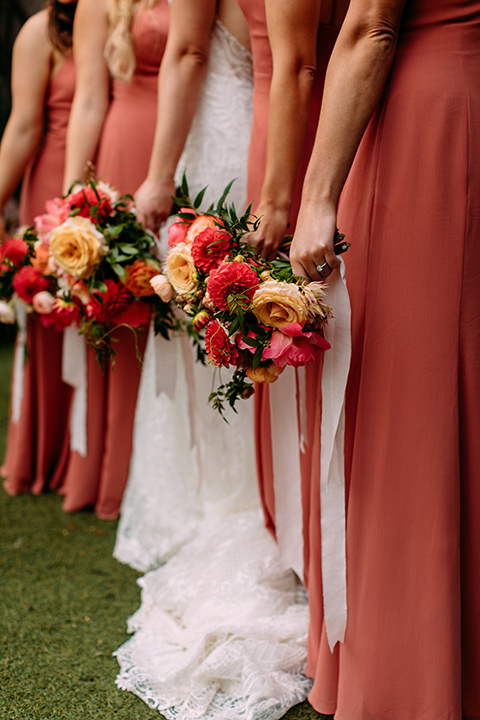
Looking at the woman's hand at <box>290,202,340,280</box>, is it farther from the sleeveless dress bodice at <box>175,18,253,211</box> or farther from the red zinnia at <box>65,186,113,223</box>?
the red zinnia at <box>65,186,113,223</box>

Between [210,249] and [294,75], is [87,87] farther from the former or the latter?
[210,249]

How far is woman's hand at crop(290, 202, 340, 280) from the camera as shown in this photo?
5.01 feet

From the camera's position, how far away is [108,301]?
234cm

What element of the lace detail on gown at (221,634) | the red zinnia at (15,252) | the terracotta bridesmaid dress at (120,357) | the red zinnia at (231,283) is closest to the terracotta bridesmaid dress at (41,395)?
the terracotta bridesmaid dress at (120,357)

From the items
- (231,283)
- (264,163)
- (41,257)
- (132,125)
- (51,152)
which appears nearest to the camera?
(231,283)

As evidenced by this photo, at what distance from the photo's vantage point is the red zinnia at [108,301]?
233cm

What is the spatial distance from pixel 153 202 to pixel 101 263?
289 millimetres

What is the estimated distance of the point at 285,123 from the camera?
1819 mm

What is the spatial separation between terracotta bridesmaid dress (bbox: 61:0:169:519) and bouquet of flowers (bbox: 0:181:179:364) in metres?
0.39

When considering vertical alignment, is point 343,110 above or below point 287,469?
above

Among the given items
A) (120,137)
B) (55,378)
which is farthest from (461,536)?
(55,378)

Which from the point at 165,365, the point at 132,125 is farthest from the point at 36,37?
the point at 165,365

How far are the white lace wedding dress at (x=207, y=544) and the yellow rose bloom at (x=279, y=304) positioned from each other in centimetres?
106

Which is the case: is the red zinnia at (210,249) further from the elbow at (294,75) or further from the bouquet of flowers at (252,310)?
the elbow at (294,75)
